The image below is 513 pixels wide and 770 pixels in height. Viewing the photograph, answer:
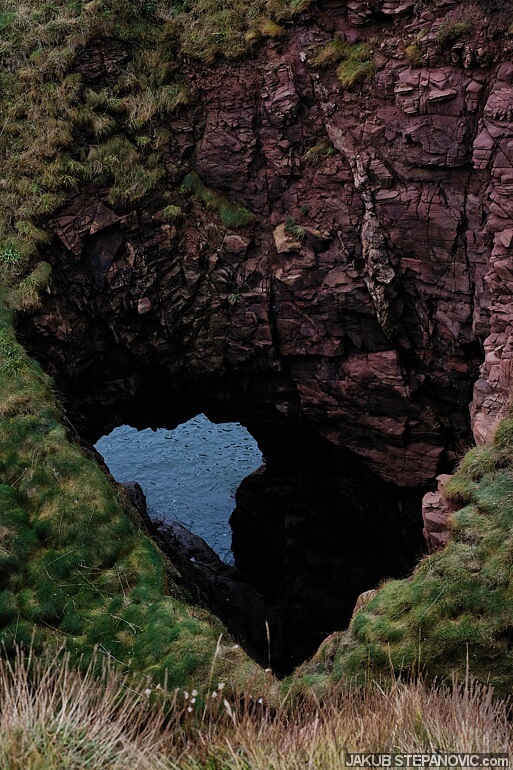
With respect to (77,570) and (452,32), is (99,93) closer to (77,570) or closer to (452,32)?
(452,32)

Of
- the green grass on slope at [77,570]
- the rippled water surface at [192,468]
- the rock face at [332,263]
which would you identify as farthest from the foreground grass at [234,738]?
the rippled water surface at [192,468]

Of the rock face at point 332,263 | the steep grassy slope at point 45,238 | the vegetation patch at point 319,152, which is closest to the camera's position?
the steep grassy slope at point 45,238

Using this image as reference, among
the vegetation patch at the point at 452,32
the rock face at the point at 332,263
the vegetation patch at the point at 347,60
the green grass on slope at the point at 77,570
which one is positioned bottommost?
the green grass on slope at the point at 77,570

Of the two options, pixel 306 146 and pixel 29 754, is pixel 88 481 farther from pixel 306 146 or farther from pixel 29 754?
pixel 306 146

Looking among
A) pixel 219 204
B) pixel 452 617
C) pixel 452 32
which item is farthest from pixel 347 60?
pixel 452 617

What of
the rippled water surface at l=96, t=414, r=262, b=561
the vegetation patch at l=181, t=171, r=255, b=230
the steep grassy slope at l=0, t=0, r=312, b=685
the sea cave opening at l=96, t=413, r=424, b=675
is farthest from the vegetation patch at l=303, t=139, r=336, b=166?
the rippled water surface at l=96, t=414, r=262, b=561

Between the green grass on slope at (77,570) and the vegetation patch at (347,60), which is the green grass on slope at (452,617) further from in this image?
the vegetation patch at (347,60)
